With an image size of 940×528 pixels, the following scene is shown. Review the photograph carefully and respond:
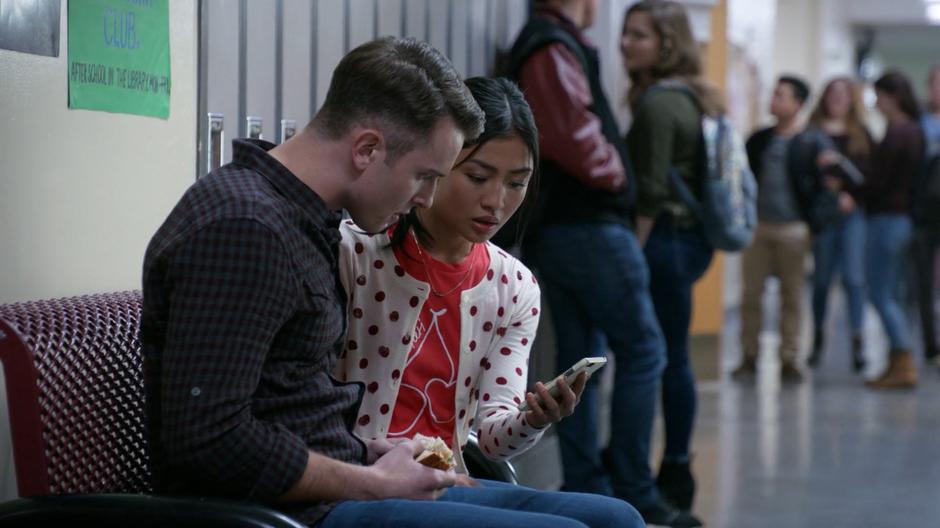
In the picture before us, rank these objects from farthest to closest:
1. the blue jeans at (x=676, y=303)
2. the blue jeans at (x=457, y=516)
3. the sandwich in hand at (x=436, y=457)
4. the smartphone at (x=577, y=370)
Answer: the blue jeans at (x=676, y=303) → the smartphone at (x=577, y=370) → the sandwich in hand at (x=436, y=457) → the blue jeans at (x=457, y=516)

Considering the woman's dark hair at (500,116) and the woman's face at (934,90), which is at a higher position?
the woman's face at (934,90)

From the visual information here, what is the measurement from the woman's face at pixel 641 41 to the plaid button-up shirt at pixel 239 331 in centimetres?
303

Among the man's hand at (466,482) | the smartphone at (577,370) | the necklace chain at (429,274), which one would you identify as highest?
the necklace chain at (429,274)

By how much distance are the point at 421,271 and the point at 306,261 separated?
58cm

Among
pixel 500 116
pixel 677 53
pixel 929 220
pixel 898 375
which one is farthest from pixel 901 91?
pixel 500 116

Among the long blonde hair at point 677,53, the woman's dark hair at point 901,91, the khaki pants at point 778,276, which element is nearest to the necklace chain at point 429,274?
the long blonde hair at point 677,53

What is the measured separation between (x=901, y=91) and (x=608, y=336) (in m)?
4.44

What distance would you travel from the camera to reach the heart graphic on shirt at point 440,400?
2299 mm

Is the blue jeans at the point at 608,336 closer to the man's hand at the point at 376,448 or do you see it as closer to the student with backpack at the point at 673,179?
the student with backpack at the point at 673,179

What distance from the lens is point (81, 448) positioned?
1.83 m

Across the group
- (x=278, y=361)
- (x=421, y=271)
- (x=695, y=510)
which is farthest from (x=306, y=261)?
(x=695, y=510)

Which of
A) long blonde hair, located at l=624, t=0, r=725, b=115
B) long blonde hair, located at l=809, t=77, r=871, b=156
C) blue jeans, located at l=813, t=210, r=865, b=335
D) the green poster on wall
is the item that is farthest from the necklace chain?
blue jeans, located at l=813, t=210, r=865, b=335

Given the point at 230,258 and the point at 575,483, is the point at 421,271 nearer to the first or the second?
the point at 230,258

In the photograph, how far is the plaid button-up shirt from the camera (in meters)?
1.63
